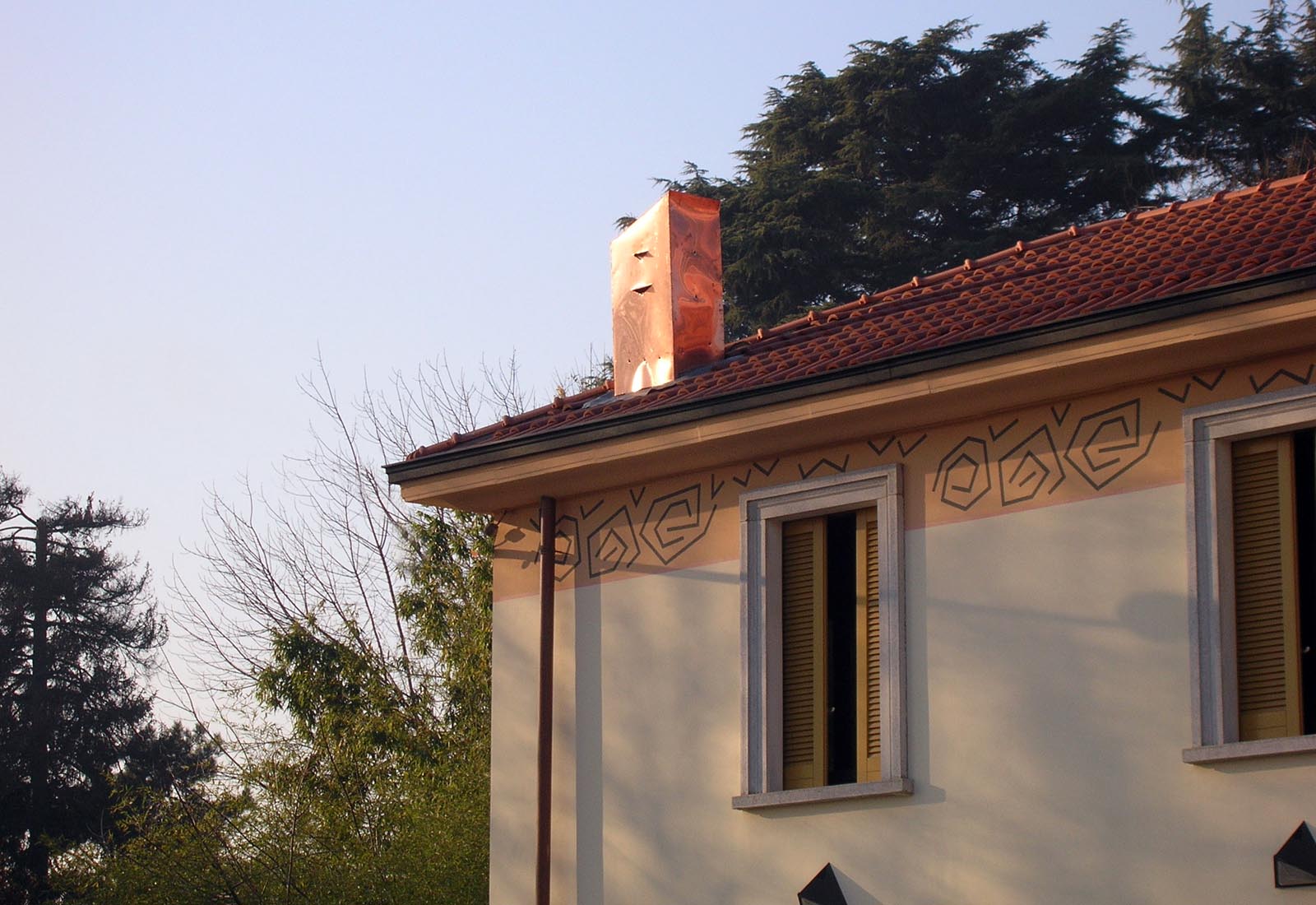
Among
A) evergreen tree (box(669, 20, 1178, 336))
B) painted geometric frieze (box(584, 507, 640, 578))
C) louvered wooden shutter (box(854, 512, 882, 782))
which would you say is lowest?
louvered wooden shutter (box(854, 512, 882, 782))

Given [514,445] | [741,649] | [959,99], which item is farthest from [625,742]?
[959,99]

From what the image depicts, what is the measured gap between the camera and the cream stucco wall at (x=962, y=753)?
32.7 ft

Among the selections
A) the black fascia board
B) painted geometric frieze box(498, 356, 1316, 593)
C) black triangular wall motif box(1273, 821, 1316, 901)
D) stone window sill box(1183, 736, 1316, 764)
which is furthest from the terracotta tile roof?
black triangular wall motif box(1273, 821, 1316, 901)

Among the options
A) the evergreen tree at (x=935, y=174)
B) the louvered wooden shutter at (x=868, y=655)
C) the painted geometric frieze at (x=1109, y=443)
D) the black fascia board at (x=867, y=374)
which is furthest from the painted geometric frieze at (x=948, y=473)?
the evergreen tree at (x=935, y=174)

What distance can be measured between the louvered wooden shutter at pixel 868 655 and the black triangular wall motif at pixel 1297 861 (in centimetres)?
260

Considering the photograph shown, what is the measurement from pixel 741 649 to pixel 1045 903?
8.58ft

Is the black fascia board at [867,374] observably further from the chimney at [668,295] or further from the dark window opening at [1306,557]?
the chimney at [668,295]

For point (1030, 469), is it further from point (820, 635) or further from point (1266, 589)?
point (820, 635)

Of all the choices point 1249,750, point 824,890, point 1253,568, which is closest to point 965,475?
point 1253,568

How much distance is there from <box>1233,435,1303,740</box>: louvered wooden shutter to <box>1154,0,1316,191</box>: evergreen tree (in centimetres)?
2001

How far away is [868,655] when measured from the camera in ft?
37.9

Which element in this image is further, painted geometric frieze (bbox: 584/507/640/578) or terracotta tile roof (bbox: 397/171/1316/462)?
painted geometric frieze (bbox: 584/507/640/578)

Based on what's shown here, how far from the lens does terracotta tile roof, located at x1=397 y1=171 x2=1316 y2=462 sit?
35.2 feet

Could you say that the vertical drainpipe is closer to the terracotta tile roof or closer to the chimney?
the terracotta tile roof
